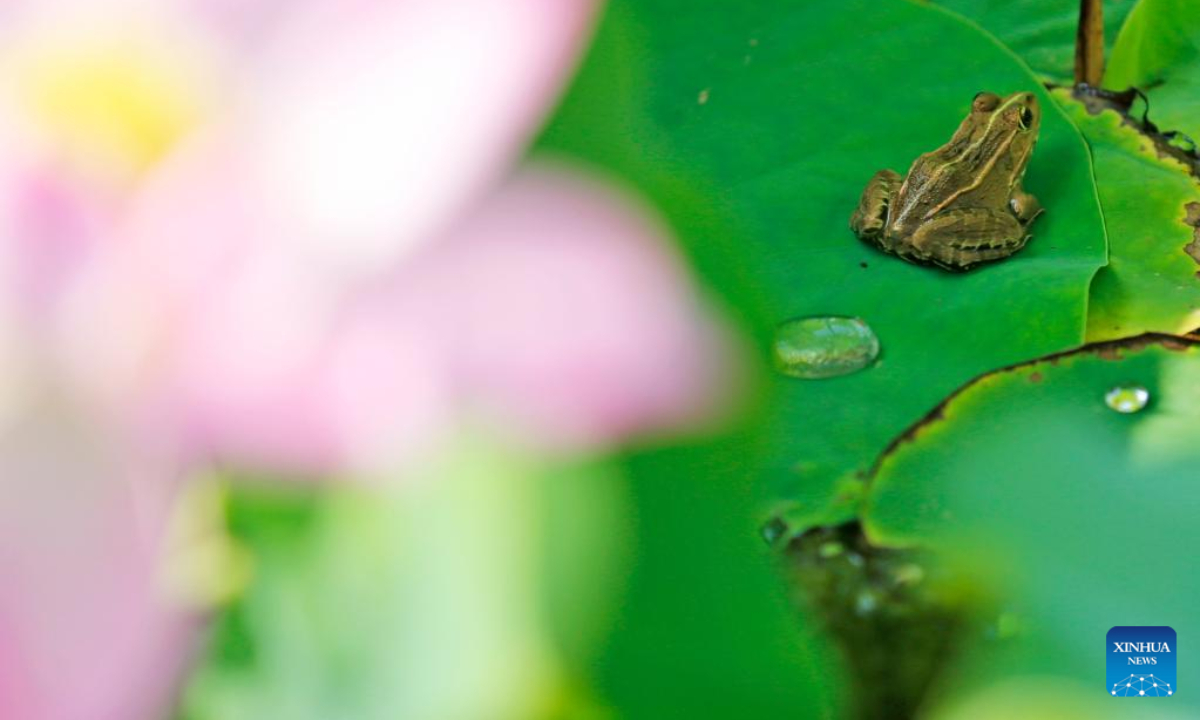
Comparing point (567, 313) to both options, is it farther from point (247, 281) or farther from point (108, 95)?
point (108, 95)

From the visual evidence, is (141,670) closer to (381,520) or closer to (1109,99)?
(381,520)

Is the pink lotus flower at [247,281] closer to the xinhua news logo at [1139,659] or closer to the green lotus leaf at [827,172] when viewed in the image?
the green lotus leaf at [827,172]

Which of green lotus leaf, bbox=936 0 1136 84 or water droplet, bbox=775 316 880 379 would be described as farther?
green lotus leaf, bbox=936 0 1136 84

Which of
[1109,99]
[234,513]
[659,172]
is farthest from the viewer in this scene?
[1109,99]

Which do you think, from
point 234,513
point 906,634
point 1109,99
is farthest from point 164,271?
point 1109,99

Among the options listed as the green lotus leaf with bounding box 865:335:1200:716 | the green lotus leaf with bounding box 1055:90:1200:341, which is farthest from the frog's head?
the green lotus leaf with bounding box 865:335:1200:716

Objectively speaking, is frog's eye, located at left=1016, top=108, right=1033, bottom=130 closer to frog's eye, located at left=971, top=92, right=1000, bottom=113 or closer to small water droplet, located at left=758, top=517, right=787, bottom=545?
frog's eye, located at left=971, top=92, right=1000, bottom=113
